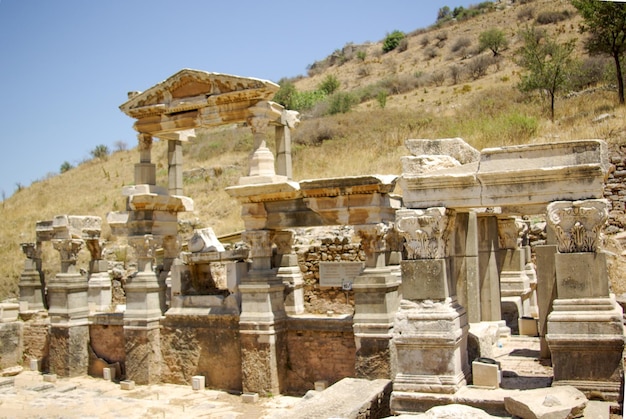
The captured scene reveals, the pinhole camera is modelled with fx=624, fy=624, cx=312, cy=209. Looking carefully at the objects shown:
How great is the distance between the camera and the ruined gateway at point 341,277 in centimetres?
646

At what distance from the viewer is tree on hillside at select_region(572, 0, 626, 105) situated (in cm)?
2139

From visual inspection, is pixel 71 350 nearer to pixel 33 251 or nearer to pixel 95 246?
pixel 95 246

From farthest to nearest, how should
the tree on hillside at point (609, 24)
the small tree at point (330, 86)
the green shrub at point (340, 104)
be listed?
the small tree at point (330, 86), the green shrub at point (340, 104), the tree on hillside at point (609, 24)

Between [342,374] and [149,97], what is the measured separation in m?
6.64

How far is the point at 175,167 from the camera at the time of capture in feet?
45.0

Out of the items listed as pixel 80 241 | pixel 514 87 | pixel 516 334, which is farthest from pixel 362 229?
pixel 514 87

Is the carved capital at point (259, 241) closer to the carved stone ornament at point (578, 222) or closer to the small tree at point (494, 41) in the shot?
the carved stone ornament at point (578, 222)

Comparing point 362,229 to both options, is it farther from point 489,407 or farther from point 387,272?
point 489,407

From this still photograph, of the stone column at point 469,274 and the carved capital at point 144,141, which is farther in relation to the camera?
the carved capital at point 144,141

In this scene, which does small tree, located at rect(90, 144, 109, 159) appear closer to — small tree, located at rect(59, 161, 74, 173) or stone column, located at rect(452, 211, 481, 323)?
small tree, located at rect(59, 161, 74, 173)

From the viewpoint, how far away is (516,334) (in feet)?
37.0

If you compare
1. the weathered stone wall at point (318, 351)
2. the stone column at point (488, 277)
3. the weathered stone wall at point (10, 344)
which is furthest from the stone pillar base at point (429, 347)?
the weathered stone wall at point (10, 344)

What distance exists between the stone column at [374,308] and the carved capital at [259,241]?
1.95m

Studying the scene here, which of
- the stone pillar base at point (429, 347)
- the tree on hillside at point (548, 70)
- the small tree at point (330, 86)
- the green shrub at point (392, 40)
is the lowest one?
the stone pillar base at point (429, 347)
